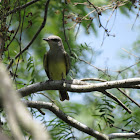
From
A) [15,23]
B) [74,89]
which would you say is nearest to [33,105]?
[74,89]

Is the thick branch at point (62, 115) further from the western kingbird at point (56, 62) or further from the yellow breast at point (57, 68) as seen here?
the yellow breast at point (57, 68)

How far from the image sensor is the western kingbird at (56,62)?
5.16 m

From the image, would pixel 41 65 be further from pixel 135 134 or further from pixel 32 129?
pixel 32 129

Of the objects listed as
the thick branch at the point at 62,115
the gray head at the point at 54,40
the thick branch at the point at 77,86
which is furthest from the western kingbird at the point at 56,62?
the thick branch at the point at 77,86

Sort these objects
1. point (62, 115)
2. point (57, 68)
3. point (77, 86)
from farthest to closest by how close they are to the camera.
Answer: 1. point (57, 68)
2. point (62, 115)
3. point (77, 86)

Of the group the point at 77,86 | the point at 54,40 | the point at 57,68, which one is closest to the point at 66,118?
the point at 77,86

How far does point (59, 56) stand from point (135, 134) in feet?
7.53

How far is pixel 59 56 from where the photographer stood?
17.2 ft

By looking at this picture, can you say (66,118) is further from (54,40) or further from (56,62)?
(54,40)

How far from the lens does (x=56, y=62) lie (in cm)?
519

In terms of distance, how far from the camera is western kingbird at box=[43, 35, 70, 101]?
5160 mm

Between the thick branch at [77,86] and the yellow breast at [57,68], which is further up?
the yellow breast at [57,68]

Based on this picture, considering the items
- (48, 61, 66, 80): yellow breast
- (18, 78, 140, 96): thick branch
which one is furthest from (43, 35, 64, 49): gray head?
(18, 78, 140, 96): thick branch

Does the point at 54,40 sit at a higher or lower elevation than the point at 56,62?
higher
